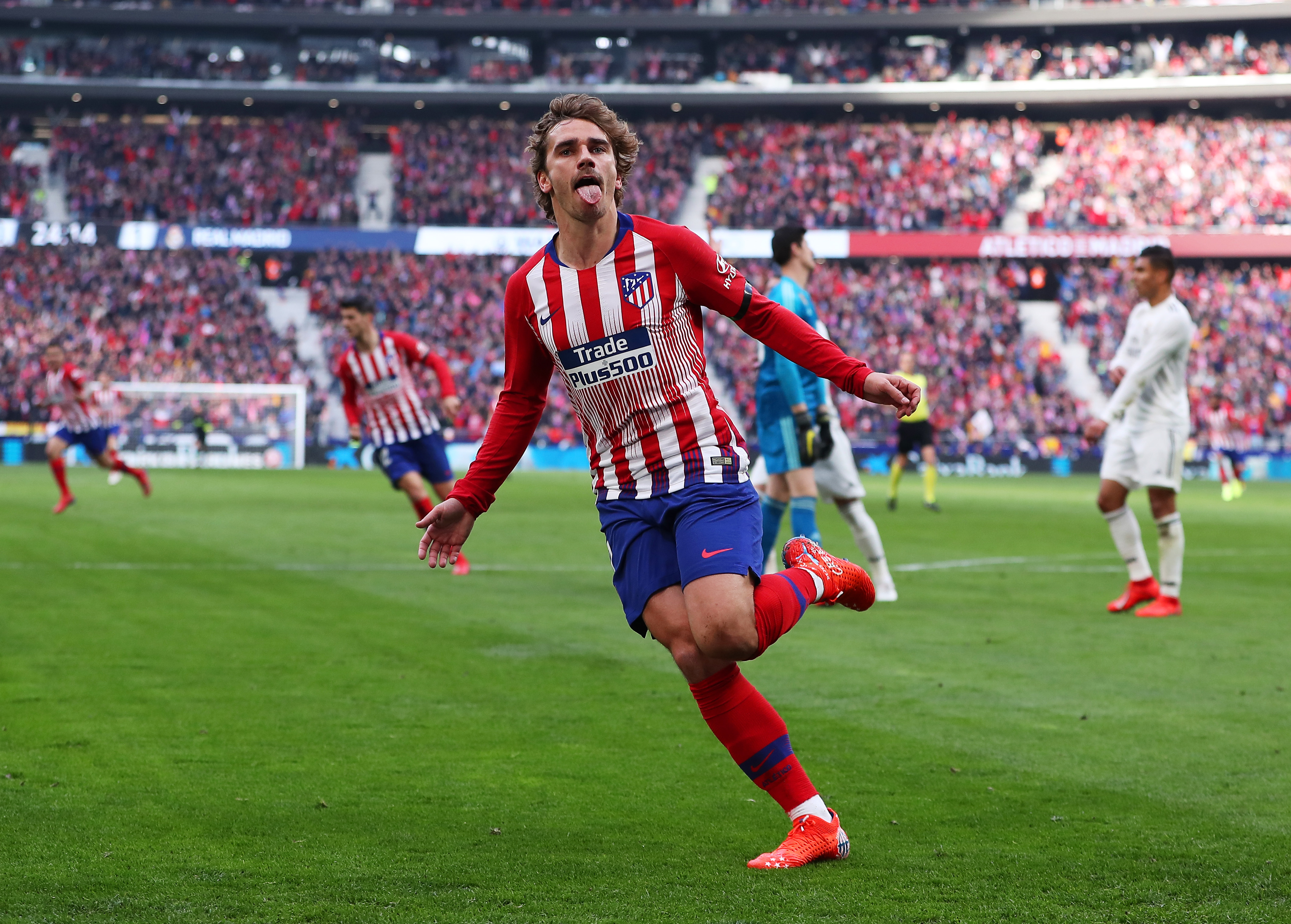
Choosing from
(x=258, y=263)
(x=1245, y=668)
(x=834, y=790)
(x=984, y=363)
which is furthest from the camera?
(x=258, y=263)

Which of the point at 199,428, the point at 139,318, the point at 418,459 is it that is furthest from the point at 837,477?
the point at 139,318

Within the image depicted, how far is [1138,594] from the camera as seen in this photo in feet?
32.4

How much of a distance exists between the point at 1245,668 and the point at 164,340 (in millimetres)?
38379

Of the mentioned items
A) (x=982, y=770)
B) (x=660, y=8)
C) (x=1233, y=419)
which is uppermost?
(x=660, y=8)

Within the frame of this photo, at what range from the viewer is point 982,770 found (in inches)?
201

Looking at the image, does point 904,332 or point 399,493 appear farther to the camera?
point 904,332

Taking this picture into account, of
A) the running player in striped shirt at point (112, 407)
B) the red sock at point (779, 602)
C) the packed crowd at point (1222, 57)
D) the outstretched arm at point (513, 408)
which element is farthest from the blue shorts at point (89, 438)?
the packed crowd at point (1222, 57)

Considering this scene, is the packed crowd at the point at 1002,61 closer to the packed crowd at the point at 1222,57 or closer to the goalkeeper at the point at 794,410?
the packed crowd at the point at 1222,57

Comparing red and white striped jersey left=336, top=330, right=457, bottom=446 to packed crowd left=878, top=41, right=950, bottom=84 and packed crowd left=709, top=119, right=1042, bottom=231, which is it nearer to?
packed crowd left=709, top=119, right=1042, bottom=231

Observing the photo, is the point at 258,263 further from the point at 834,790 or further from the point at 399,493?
the point at 834,790

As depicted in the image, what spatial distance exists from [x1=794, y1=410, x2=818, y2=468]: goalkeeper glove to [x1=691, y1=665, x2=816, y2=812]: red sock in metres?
5.19

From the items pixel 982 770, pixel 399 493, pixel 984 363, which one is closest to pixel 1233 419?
pixel 984 363

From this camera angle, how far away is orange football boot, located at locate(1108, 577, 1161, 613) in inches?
388

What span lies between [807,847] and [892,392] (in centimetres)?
132
